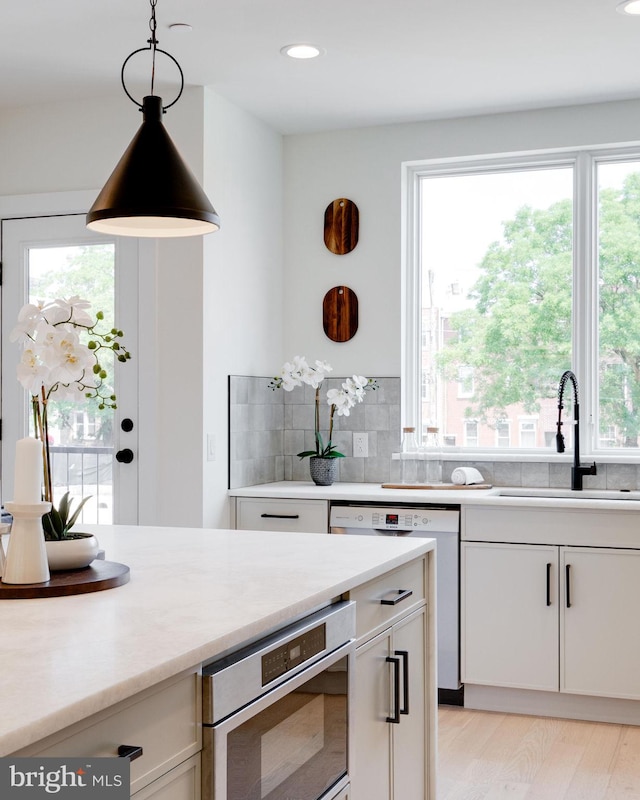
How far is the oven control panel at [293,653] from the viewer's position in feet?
5.34

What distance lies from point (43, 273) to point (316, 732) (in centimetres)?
315

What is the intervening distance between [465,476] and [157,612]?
2850mm

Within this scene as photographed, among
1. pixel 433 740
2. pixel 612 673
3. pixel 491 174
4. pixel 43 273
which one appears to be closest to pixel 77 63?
pixel 43 273

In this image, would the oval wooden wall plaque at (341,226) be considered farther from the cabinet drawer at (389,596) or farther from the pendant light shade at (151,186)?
the pendant light shade at (151,186)

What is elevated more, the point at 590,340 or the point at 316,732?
the point at 590,340

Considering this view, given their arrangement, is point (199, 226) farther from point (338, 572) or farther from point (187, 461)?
point (187, 461)

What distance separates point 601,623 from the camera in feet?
12.3

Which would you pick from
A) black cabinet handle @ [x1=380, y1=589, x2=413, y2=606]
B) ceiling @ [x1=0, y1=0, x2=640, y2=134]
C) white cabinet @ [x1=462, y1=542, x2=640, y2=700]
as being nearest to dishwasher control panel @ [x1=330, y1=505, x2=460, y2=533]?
white cabinet @ [x1=462, y1=542, x2=640, y2=700]

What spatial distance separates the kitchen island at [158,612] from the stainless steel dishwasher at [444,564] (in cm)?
135

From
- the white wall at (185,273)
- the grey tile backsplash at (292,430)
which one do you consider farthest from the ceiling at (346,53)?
the grey tile backsplash at (292,430)

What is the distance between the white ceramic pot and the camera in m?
1.85

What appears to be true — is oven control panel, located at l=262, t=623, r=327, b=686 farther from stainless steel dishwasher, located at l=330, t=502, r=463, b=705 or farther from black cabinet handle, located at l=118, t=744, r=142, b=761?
stainless steel dishwasher, located at l=330, t=502, r=463, b=705

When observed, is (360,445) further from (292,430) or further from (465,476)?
(465,476)

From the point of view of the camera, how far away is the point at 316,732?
6.03ft
